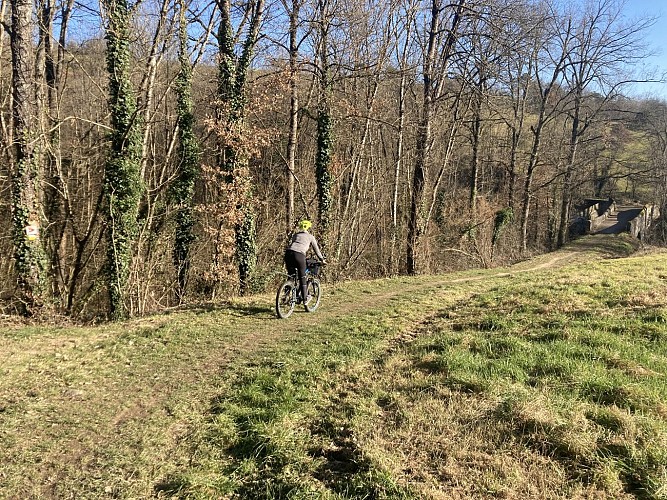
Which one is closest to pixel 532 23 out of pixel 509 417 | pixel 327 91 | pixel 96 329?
pixel 327 91

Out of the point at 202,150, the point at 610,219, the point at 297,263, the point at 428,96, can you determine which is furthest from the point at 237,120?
the point at 610,219

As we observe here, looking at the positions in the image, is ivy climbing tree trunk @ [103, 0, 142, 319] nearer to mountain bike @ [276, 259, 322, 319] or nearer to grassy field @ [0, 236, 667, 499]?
grassy field @ [0, 236, 667, 499]

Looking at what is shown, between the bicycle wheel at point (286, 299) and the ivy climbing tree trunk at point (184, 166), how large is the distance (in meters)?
5.72

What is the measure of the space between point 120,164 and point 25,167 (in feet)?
6.65

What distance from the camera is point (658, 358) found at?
17.0ft

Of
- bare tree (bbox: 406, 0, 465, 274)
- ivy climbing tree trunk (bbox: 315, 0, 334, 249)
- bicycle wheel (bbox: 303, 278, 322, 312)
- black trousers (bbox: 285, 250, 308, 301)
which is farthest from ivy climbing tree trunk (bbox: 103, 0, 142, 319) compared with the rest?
bare tree (bbox: 406, 0, 465, 274)

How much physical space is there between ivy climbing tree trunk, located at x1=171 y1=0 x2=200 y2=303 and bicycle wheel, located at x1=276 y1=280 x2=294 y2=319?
18.8 ft

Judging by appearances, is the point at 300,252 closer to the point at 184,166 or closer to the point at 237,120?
the point at 237,120

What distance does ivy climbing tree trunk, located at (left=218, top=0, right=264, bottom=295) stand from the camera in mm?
12164

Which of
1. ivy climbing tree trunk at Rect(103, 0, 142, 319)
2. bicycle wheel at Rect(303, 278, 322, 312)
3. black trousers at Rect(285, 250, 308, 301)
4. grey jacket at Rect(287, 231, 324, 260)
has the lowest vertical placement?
bicycle wheel at Rect(303, 278, 322, 312)

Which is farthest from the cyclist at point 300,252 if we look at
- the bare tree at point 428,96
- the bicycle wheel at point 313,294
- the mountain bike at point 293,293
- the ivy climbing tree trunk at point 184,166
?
the bare tree at point 428,96

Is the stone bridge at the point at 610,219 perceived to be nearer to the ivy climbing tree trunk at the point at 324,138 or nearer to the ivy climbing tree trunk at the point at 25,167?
the ivy climbing tree trunk at the point at 324,138

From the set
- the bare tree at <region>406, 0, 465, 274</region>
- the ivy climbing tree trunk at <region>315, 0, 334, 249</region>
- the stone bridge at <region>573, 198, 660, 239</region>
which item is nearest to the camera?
the ivy climbing tree trunk at <region>315, 0, 334, 249</region>

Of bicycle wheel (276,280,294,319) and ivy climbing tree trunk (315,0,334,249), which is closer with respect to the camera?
bicycle wheel (276,280,294,319)
